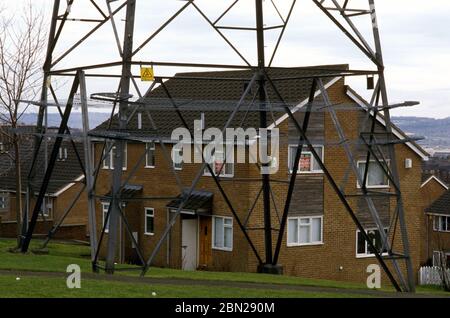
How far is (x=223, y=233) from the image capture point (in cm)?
4378

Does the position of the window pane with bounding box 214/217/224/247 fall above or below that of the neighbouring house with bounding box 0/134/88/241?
below

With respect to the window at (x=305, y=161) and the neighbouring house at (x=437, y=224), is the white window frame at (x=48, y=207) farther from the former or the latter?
the neighbouring house at (x=437, y=224)

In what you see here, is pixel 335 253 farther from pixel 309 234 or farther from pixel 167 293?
pixel 167 293

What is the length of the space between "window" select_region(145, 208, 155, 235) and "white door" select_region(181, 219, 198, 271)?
269 centimetres

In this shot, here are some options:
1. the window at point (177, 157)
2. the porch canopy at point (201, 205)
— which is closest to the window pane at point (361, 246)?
the porch canopy at point (201, 205)

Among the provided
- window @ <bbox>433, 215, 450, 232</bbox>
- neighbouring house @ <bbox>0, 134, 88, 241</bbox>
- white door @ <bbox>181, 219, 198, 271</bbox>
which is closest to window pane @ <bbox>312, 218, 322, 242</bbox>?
white door @ <bbox>181, 219, 198, 271</bbox>

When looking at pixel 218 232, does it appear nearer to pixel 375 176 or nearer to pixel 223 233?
pixel 223 233

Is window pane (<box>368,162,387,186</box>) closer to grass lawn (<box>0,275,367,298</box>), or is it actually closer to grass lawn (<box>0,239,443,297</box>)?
grass lawn (<box>0,239,443,297</box>)

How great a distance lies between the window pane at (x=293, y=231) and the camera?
144 feet

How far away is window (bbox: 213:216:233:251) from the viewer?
142ft

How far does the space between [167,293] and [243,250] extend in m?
23.9

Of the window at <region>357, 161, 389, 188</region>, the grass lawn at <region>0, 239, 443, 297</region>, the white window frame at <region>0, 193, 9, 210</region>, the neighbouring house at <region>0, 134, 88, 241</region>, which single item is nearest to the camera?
the grass lawn at <region>0, 239, 443, 297</region>

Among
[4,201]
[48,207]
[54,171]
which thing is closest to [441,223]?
[54,171]
